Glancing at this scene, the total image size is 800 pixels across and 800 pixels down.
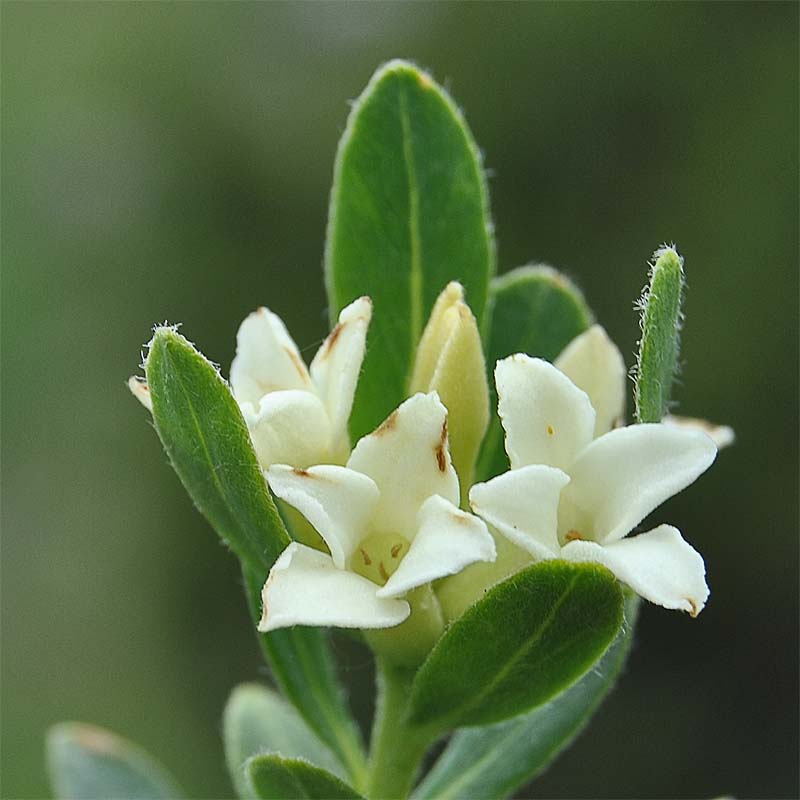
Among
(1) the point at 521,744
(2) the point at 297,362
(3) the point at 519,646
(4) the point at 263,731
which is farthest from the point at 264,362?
(4) the point at 263,731

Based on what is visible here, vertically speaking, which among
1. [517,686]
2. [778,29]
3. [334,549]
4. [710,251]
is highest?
[778,29]

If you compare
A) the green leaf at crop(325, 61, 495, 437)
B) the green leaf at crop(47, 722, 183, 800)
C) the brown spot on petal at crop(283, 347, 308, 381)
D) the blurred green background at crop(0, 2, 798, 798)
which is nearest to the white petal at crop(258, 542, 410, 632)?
the brown spot on petal at crop(283, 347, 308, 381)

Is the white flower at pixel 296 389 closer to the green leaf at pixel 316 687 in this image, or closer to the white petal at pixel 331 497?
A: the white petal at pixel 331 497

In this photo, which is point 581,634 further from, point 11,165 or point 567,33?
point 11,165

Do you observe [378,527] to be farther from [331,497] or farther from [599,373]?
[599,373]

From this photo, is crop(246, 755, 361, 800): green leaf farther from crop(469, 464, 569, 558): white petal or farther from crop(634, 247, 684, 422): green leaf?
crop(634, 247, 684, 422): green leaf

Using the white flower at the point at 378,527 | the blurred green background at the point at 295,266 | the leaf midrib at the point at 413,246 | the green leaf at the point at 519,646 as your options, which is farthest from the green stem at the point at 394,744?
the blurred green background at the point at 295,266

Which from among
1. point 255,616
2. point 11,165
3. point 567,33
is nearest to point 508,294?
point 255,616
